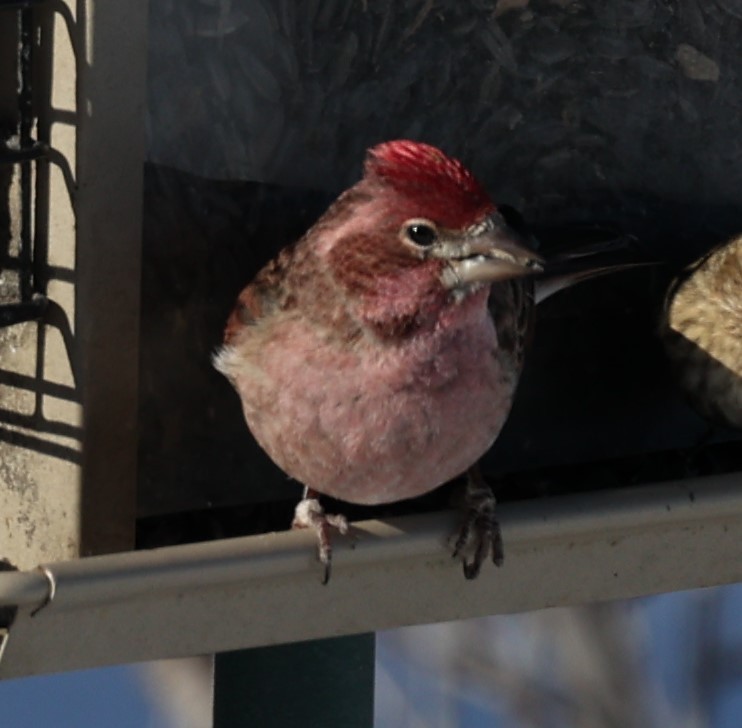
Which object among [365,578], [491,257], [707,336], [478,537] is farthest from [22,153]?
[707,336]

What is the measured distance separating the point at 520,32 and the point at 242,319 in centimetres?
91

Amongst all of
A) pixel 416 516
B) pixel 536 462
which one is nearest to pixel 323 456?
pixel 416 516

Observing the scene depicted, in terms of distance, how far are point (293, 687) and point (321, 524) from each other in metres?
0.47

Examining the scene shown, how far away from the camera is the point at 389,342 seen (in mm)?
3529

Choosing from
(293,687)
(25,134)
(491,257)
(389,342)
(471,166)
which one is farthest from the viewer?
(471,166)

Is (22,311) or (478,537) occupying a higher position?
(22,311)

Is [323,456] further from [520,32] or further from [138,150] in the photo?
[520,32]

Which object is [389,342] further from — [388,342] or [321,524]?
[321,524]

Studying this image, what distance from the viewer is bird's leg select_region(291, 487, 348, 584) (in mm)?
3512

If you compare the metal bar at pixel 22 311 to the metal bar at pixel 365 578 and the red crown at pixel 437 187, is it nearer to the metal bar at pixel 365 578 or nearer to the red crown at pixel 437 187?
the metal bar at pixel 365 578

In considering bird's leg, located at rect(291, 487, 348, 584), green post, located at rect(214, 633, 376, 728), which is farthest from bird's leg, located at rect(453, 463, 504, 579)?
green post, located at rect(214, 633, 376, 728)

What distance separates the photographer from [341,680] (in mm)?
3953

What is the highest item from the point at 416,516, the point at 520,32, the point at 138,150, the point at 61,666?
the point at 520,32

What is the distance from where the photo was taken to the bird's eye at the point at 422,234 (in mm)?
3430
